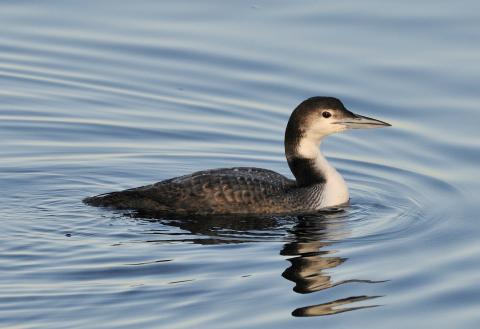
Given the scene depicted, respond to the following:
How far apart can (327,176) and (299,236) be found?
1.34m

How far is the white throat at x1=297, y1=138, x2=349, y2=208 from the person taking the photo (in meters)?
14.5

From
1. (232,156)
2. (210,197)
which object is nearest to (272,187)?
(210,197)

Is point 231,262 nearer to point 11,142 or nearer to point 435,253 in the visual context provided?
point 435,253

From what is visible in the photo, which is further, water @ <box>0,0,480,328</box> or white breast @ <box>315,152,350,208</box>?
white breast @ <box>315,152,350,208</box>

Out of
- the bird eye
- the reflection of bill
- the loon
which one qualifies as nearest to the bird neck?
the loon

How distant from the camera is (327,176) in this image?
14.6 m

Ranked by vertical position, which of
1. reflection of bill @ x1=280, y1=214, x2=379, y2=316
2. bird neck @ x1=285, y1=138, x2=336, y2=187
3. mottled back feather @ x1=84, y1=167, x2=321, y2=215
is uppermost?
bird neck @ x1=285, y1=138, x2=336, y2=187

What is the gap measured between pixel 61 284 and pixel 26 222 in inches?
80.5

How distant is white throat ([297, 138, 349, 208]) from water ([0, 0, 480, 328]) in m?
0.20

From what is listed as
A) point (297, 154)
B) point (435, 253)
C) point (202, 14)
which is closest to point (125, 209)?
point (297, 154)

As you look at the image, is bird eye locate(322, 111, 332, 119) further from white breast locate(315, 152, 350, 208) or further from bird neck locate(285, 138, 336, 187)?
white breast locate(315, 152, 350, 208)

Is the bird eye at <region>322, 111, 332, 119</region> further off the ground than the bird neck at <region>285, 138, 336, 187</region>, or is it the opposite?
the bird eye at <region>322, 111, 332, 119</region>

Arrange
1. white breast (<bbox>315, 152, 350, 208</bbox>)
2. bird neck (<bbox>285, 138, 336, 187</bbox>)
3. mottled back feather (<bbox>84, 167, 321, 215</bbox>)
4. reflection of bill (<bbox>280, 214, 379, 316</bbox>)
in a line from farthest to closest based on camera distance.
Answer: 1. bird neck (<bbox>285, 138, 336, 187</bbox>)
2. white breast (<bbox>315, 152, 350, 208</bbox>)
3. mottled back feather (<bbox>84, 167, 321, 215</bbox>)
4. reflection of bill (<bbox>280, 214, 379, 316</bbox>)

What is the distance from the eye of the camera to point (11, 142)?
1593cm
